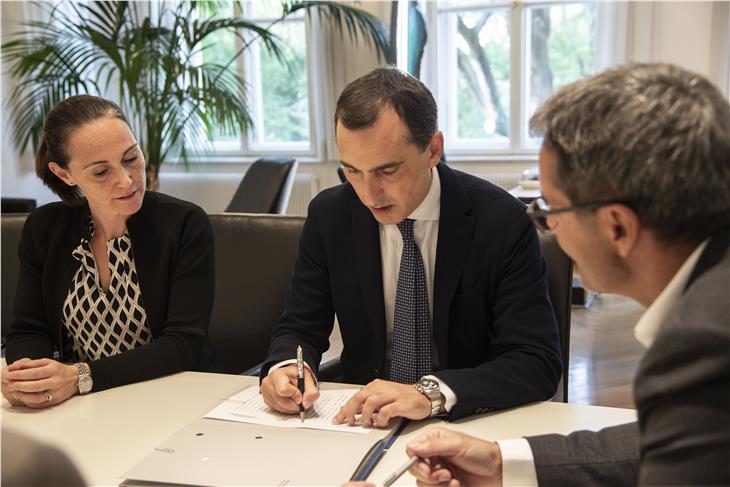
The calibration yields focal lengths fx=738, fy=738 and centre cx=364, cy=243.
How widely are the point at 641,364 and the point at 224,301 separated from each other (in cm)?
149

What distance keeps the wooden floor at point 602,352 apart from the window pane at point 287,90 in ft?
10.6

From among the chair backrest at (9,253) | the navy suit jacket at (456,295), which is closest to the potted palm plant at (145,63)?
the chair backrest at (9,253)

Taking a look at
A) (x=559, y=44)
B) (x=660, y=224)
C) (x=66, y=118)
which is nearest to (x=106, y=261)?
(x=66, y=118)

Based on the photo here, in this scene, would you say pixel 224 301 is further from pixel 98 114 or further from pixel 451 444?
pixel 451 444

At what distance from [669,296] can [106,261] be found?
146 centimetres

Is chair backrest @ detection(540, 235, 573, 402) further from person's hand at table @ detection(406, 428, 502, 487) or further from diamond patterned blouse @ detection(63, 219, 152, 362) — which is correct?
diamond patterned blouse @ detection(63, 219, 152, 362)

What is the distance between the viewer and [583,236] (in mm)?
905

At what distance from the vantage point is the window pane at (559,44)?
6.09 meters

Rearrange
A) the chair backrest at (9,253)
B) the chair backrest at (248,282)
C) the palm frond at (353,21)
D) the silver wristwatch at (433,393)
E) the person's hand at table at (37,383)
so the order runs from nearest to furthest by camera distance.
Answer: the silver wristwatch at (433,393) → the person's hand at table at (37,383) → the chair backrest at (248,282) → the chair backrest at (9,253) → the palm frond at (353,21)

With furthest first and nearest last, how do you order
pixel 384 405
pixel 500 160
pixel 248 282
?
1. pixel 500 160
2. pixel 248 282
3. pixel 384 405

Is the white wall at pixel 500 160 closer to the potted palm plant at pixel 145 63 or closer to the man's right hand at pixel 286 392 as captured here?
the potted palm plant at pixel 145 63

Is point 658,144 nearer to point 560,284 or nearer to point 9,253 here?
point 560,284

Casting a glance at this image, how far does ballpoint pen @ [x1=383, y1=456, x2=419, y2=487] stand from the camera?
1117 mm

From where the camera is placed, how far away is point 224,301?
A: 6.81 ft
